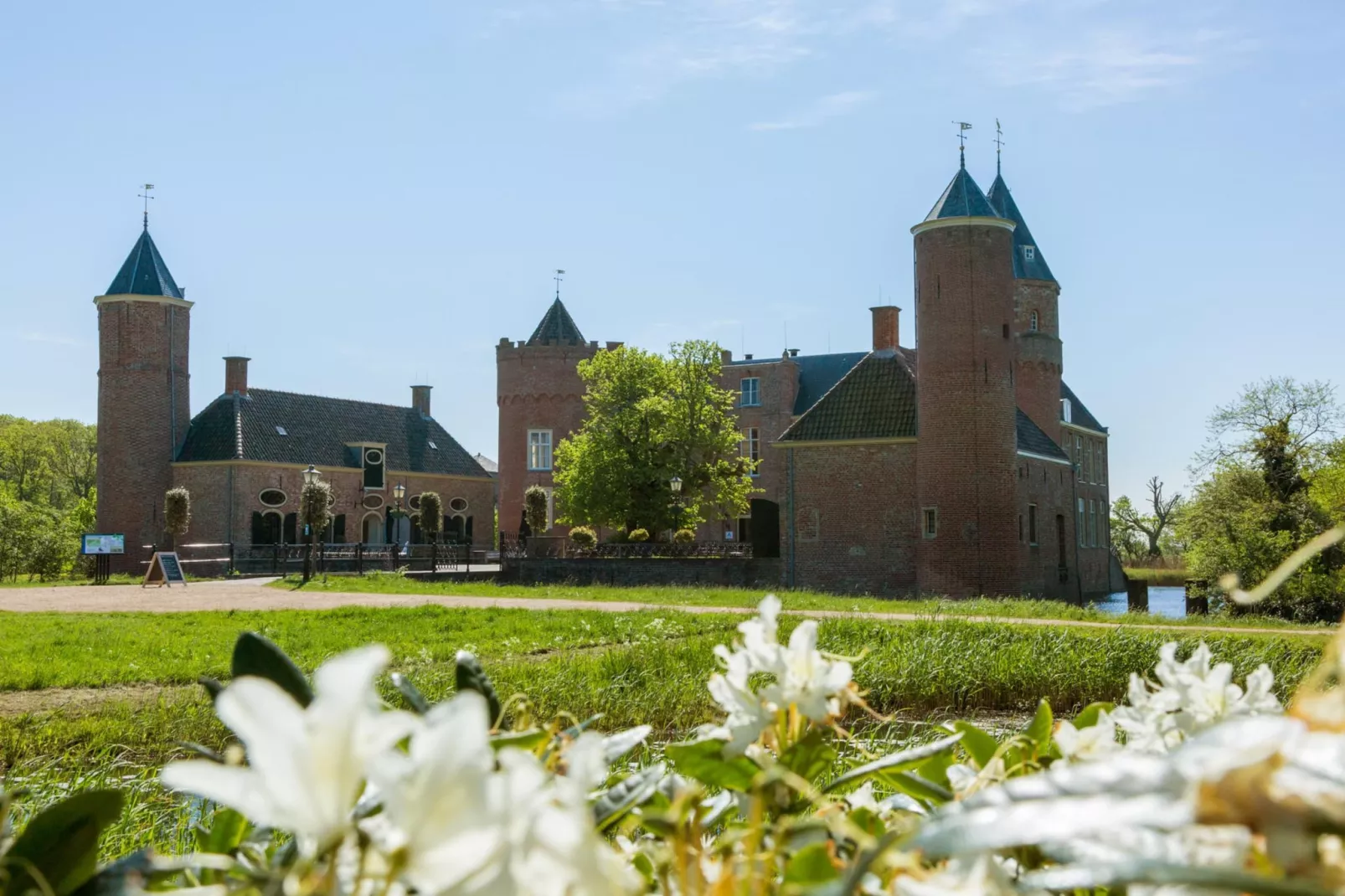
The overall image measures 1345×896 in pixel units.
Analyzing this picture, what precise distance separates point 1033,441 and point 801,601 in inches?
548

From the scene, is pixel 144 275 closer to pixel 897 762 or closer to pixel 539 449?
pixel 539 449

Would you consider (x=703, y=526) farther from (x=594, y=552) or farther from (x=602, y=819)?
(x=602, y=819)

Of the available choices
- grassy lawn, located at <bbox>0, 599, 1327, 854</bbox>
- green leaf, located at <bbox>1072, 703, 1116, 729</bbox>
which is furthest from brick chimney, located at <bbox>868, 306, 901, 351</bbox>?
green leaf, located at <bbox>1072, 703, 1116, 729</bbox>

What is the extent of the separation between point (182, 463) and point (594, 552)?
54.8ft

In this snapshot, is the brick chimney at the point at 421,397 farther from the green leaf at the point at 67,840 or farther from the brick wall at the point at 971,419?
the green leaf at the point at 67,840

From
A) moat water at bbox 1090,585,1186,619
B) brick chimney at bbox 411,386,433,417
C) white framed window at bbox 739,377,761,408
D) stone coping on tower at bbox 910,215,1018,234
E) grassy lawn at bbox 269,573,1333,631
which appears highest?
stone coping on tower at bbox 910,215,1018,234

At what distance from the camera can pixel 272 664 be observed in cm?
102

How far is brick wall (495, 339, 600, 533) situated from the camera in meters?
45.7

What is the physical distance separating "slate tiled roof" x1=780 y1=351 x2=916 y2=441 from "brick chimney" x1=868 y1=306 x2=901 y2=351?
1.50m

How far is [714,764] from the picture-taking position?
108cm

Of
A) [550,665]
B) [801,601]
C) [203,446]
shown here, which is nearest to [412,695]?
[550,665]

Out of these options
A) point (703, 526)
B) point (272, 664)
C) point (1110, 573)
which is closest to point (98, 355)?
point (703, 526)

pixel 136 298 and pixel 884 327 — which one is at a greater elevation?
pixel 136 298

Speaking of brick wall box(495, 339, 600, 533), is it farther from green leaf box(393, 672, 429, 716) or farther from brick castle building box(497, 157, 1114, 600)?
green leaf box(393, 672, 429, 716)
